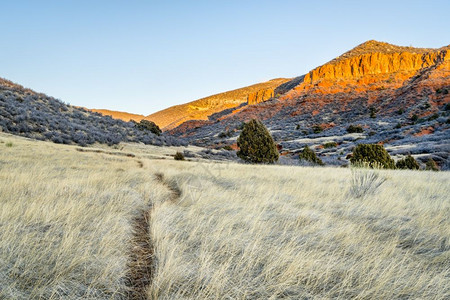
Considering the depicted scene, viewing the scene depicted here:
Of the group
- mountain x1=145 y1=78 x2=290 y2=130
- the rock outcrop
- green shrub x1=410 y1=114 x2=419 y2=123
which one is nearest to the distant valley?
green shrub x1=410 y1=114 x2=419 y2=123

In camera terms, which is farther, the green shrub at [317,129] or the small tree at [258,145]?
the green shrub at [317,129]

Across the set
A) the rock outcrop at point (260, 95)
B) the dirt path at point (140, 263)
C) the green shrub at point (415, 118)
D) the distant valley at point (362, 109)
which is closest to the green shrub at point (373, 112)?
the distant valley at point (362, 109)

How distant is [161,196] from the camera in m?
6.07

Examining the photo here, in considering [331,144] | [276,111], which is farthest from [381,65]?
[331,144]

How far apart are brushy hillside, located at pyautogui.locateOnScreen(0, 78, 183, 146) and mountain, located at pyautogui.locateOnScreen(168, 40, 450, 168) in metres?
20.4

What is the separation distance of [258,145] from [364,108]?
6162cm

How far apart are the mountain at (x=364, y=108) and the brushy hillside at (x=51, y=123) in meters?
20.4

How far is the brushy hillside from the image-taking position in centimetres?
2147

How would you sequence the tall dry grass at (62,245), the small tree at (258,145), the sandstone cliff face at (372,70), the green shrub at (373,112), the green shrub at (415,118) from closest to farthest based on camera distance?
1. the tall dry grass at (62,245)
2. the small tree at (258,145)
3. the green shrub at (415,118)
4. the green shrub at (373,112)
5. the sandstone cliff face at (372,70)

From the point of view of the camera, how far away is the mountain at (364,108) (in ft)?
125

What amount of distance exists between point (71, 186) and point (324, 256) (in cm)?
506

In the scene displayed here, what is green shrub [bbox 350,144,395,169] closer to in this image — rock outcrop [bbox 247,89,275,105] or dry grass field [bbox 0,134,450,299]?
dry grass field [bbox 0,134,450,299]

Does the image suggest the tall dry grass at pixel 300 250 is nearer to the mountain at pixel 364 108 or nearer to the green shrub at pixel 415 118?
the mountain at pixel 364 108

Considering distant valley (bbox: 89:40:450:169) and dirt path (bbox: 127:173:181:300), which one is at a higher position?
distant valley (bbox: 89:40:450:169)
